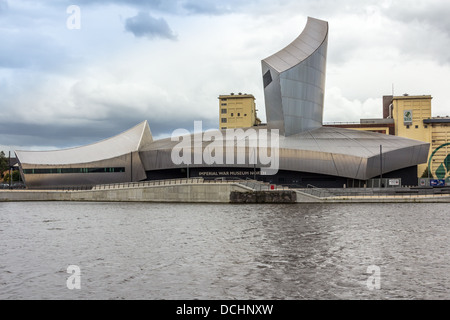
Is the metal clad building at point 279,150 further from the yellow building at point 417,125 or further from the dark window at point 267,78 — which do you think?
the yellow building at point 417,125

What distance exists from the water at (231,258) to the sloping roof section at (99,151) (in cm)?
4343

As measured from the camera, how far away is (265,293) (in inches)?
637

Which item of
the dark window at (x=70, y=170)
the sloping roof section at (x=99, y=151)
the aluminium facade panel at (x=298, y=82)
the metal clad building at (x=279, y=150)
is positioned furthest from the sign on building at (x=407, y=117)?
the dark window at (x=70, y=170)

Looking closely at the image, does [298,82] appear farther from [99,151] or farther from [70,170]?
[70,170]

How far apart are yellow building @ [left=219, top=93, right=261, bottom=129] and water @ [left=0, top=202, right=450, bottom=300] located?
118m

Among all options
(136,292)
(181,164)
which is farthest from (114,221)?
(181,164)

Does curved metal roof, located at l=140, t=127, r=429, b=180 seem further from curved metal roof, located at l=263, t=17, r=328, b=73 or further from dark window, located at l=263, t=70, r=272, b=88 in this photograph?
curved metal roof, located at l=263, t=17, r=328, b=73

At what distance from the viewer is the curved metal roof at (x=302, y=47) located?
75688 mm

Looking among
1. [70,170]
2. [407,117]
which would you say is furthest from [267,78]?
[407,117]

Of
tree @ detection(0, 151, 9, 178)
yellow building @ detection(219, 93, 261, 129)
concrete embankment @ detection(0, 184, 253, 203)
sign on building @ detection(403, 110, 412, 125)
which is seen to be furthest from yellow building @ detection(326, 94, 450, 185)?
tree @ detection(0, 151, 9, 178)

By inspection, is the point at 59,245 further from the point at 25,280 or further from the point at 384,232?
the point at 384,232

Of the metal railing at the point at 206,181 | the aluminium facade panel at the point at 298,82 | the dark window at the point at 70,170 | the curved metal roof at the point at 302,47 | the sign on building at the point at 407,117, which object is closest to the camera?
the metal railing at the point at 206,181

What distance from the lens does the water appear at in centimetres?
1661

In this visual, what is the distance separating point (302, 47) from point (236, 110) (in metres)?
77.3
